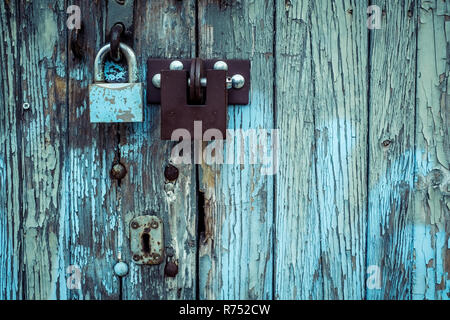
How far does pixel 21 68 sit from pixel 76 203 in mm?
292

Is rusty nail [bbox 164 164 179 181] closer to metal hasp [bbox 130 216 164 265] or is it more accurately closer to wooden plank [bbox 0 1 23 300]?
metal hasp [bbox 130 216 164 265]

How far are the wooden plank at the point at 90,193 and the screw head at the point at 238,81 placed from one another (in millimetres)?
262

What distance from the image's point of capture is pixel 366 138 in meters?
0.73

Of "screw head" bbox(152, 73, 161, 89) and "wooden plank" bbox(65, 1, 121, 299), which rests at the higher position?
"screw head" bbox(152, 73, 161, 89)

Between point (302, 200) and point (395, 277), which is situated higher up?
point (302, 200)

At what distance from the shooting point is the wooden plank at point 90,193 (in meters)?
Answer: 0.72

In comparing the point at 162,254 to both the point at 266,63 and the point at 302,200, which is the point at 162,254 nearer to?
the point at 302,200

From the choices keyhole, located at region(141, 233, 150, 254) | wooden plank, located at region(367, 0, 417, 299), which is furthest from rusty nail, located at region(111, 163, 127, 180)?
wooden plank, located at region(367, 0, 417, 299)

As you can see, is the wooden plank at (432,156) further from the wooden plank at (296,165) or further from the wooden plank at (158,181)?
the wooden plank at (158,181)

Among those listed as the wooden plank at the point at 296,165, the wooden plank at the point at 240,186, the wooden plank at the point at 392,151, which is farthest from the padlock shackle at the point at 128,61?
the wooden plank at the point at 392,151

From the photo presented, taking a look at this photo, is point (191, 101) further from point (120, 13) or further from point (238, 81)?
point (120, 13)

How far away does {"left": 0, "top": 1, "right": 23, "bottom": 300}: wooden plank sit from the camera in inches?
27.9

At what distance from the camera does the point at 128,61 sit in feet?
2.11
